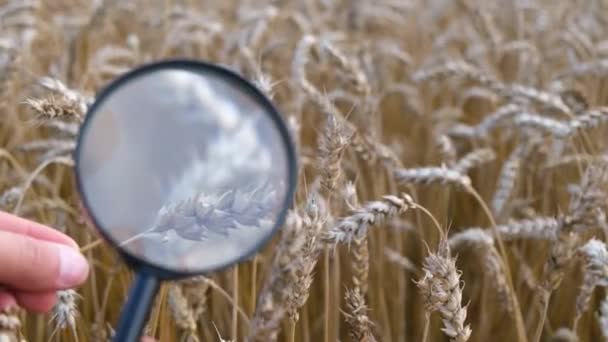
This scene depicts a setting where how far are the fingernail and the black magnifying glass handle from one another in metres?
0.11

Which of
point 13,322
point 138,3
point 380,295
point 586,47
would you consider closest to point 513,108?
point 380,295

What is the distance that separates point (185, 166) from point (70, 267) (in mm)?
171

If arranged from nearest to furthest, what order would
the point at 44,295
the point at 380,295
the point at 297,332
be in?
the point at 44,295 → the point at 297,332 → the point at 380,295

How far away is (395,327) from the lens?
6.18ft

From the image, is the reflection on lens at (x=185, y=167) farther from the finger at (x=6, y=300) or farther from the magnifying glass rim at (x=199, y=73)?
the finger at (x=6, y=300)

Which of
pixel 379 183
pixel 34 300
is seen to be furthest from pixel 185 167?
pixel 379 183

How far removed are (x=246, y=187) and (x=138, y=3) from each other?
301cm

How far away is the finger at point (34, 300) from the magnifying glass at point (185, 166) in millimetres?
135

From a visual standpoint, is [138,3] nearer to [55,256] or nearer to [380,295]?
[380,295]

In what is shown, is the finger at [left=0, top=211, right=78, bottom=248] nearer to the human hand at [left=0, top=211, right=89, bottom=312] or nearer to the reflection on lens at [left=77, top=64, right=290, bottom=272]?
the human hand at [left=0, top=211, right=89, bottom=312]

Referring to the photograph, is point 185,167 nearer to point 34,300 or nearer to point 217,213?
point 217,213

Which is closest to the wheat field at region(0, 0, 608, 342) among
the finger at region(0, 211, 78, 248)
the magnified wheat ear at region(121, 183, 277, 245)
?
the magnified wheat ear at region(121, 183, 277, 245)

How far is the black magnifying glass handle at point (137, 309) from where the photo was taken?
76cm

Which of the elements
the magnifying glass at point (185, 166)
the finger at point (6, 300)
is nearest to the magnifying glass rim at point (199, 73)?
the magnifying glass at point (185, 166)
